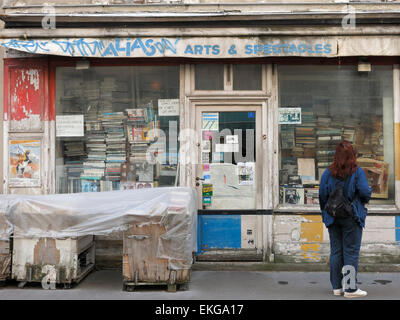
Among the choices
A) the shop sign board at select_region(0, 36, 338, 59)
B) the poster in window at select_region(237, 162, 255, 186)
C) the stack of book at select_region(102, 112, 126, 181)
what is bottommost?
the poster in window at select_region(237, 162, 255, 186)

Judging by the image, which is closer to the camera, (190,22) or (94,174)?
(190,22)

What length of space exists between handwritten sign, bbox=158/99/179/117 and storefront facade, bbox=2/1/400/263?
0.02 m

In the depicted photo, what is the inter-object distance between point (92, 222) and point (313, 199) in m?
3.42

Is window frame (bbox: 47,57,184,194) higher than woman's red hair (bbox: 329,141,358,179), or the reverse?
window frame (bbox: 47,57,184,194)

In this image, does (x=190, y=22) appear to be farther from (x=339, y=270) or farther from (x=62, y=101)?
(x=339, y=270)

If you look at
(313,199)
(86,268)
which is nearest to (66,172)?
(86,268)

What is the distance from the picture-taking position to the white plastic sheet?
562cm

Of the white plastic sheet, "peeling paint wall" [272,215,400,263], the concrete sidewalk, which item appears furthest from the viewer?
"peeling paint wall" [272,215,400,263]

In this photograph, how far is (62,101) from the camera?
7219 mm

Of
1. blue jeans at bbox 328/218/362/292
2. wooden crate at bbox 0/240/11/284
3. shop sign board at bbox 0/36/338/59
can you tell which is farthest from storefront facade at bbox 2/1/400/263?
blue jeans at bbox 328/218/362/292

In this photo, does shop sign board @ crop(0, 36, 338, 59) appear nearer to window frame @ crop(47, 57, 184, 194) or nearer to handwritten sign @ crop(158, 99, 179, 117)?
window frame @ crop(47, 57, 184, 194)

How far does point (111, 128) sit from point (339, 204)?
377cm

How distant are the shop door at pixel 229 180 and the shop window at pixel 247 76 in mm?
351
